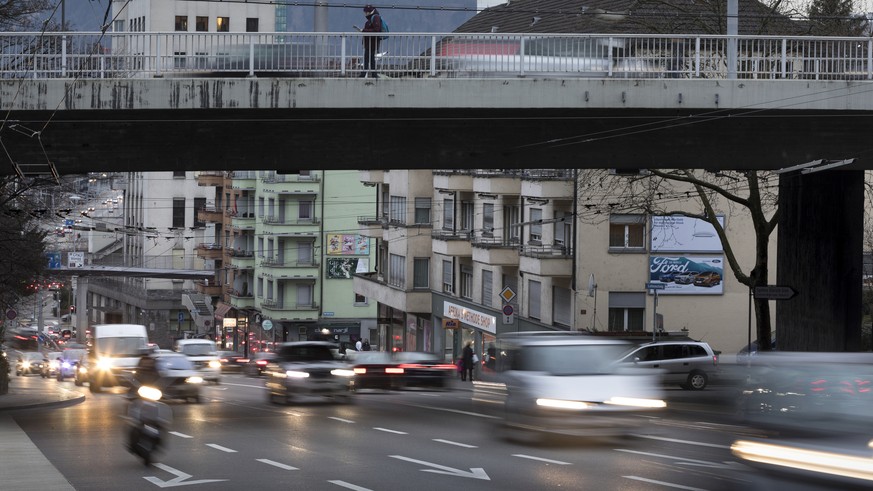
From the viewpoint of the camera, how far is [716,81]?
91.2 ft

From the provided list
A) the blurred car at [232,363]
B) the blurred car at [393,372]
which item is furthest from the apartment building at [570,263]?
the blurred car at [232,363]

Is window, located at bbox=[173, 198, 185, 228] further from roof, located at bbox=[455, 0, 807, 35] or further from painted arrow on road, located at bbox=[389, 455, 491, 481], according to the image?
painted arrow on road, located at bbox=[389, 455, 491, 481]

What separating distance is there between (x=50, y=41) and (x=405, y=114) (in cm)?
826

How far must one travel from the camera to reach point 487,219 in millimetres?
57438

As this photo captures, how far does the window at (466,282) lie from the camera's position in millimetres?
60369

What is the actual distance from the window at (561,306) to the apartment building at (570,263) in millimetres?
49

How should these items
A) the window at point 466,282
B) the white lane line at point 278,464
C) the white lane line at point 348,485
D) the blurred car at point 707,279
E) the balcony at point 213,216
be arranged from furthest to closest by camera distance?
the balcony at point 213,216, the window at point 466,282, the blurred car at point 707,279, the white lane line at point 278,464, the white lane line at point 348,485

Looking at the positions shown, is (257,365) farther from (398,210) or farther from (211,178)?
(211,178)

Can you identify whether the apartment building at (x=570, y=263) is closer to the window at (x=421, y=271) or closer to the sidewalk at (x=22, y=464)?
the window at (x=421, y=271)

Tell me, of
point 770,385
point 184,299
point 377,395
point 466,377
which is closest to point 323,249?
point 184,299

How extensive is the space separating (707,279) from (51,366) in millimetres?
37175

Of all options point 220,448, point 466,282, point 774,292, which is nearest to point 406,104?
point 220,448

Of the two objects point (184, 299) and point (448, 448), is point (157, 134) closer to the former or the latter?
point (448, 448)

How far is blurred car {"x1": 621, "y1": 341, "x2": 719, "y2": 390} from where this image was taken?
4047cm
